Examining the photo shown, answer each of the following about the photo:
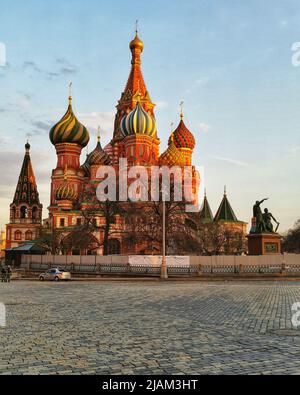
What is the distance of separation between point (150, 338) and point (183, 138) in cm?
7646

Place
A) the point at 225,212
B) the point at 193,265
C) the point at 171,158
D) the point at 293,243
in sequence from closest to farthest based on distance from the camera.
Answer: the point at 193,265 → the point at 171,158 → the point at 225,212 → the point at 293,243

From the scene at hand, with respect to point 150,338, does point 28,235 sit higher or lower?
higher

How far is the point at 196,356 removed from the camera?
8109 mm

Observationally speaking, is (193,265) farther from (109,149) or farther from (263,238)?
(109,149)

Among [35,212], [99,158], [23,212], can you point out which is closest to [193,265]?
[99,158]

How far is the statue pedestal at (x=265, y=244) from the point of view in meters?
37.2

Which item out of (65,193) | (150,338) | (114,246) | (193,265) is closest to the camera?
(150,338)

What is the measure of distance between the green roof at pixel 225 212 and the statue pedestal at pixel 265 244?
48658mm

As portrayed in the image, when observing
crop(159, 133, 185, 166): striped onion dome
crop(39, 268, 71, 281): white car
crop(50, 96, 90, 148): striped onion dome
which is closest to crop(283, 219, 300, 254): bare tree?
crop(159, 133, 185, 166): striped onion dome

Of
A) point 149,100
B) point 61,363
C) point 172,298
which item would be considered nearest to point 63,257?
point 172,298

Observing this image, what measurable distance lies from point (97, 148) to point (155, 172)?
23530 mm

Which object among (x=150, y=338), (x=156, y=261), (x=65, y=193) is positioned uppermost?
(x=65, y=193)

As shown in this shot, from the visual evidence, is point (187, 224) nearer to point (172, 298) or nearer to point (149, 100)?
point (172, 298)

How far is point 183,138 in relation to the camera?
8469 cm
